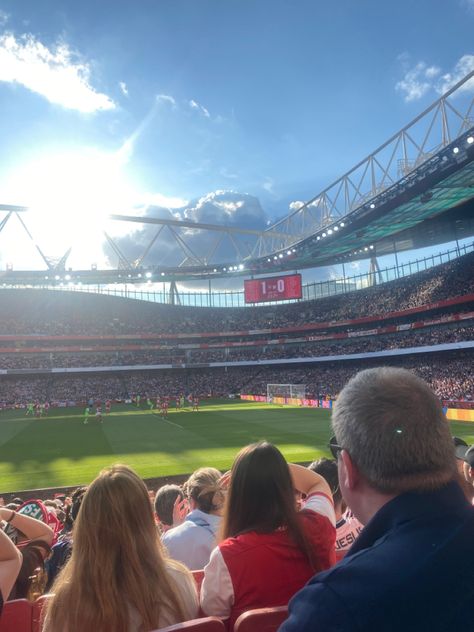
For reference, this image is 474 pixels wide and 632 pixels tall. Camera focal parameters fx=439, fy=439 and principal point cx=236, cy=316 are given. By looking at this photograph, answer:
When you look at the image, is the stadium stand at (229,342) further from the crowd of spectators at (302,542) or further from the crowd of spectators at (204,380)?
the crowd of spectators at (302,542)

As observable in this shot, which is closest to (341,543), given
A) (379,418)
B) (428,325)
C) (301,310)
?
(379,418)

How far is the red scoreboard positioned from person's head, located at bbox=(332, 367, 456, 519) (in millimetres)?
61321

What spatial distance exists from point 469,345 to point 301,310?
36.8m

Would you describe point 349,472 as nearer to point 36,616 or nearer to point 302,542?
point 302,542

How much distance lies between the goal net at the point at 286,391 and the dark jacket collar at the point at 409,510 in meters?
49.6

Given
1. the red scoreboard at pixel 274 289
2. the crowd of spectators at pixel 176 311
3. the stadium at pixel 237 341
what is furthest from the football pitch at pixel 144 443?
the crowd of spectators at pixel 176 311

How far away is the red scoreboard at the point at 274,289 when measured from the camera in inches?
2477

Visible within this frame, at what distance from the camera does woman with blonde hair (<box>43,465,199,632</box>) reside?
235cm

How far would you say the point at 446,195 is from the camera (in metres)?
40.4

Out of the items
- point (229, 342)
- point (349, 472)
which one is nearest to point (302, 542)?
point (349, 472)

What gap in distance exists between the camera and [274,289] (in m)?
63.8

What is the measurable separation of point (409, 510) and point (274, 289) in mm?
62692

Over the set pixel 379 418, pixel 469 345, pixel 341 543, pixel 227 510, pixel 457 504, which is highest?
pixel 469 345

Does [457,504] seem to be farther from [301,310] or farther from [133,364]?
[301,310]
